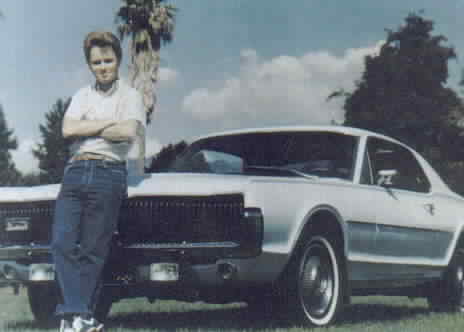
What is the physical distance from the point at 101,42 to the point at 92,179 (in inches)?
35.3

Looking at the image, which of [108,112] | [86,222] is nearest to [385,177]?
[108,112]

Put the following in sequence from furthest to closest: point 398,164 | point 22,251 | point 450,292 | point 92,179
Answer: point 450,292, point 398,164, point 22,251, point 92,179

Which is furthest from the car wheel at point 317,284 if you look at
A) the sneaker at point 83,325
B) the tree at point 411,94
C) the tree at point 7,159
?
the tree at point 7,159

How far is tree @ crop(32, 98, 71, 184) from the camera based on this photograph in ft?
259

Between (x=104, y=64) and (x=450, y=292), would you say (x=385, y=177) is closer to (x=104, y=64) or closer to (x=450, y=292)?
(x=450, y=292)

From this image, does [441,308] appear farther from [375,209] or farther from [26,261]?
[26,261]

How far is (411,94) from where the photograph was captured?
1773 inches

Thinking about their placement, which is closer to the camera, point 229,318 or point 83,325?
point 83,325

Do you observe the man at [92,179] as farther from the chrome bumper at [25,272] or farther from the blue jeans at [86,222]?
the chrome bumper at [25,272]

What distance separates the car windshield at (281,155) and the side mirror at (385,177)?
0.27 m

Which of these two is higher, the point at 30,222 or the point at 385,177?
the point at 385,177

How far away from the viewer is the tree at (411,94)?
42.7m

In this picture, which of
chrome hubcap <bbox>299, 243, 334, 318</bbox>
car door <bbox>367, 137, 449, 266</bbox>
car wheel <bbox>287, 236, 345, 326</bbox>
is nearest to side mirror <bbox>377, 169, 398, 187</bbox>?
car door <bbox>367, 137, 449, 266</bbox>

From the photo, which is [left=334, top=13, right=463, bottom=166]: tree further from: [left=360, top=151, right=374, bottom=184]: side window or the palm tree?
[left=360, top=151, right=374, bottom=184]: side window
